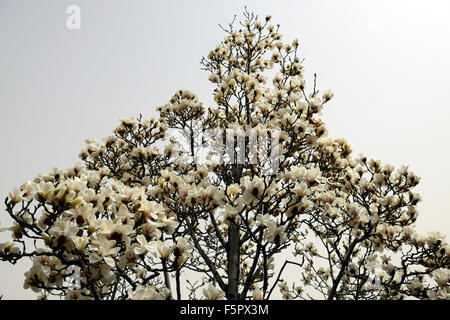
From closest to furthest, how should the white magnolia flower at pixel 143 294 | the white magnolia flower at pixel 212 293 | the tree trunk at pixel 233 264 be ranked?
1. the white magnolia flower at pixel 143 294
2. the white magnolia flower at pixel 212 293
3. the tree trunk at pixel 233 264

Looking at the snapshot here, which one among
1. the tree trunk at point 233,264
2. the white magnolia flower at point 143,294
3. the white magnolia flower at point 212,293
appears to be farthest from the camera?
the tree trunk at point 233,264

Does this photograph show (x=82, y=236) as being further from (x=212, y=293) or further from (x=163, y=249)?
(x=212, y=293)

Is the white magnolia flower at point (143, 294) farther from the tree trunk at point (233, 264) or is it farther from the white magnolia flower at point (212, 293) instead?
the tree trunk at point (233, 264)

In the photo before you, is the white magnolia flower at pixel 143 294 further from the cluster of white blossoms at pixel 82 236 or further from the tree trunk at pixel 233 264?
the tree trunk at pixel 233 264

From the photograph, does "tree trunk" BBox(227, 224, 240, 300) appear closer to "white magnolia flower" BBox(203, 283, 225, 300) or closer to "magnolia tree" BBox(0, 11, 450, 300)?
"magnolia tree" BBox(0, 11, 450, 300)

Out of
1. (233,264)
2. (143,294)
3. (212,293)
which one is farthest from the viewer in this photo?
(233,264)

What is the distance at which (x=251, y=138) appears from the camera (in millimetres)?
3533

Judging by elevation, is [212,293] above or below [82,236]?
below

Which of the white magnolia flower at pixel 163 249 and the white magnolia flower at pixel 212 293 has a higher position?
the white magnolia flower at pixel 163 249

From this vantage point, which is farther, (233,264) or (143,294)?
(233,264)

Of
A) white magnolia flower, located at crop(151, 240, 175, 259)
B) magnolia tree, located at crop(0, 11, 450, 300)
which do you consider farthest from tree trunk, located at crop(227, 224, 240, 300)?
white magnolia flower, located at crop(151, 240, 175, 259)

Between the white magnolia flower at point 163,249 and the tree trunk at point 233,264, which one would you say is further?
the tree trunk at point 233,264

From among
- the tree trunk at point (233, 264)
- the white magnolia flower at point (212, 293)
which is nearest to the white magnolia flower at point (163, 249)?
the white magnolia flower at point (212, 293)

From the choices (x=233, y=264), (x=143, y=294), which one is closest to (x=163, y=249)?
(x=143, y=294)
